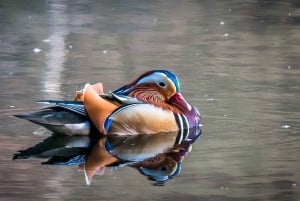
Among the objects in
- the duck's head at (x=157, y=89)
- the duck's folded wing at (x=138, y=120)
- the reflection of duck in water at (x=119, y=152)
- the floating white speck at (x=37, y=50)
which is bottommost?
the floating white speck at (x=37, y=50)

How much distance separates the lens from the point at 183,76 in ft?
34.2

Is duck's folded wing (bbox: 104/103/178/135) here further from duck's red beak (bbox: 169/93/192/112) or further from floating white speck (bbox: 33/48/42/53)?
floating white speck (bbox: 33/48/42/53)

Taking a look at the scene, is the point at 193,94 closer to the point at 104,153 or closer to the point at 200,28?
the point at 104,153

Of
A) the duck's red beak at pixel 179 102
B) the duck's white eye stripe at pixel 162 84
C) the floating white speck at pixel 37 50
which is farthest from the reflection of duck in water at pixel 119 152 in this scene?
the floating white speck at pixel 37 50

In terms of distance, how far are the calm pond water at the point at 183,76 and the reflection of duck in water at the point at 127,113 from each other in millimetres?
221

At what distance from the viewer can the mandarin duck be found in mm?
7602

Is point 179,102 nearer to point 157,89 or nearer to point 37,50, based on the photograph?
point 157,89

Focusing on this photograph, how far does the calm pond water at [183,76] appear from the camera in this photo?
6.54 meters

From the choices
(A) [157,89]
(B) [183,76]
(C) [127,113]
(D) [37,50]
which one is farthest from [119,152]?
(D) [37,50]

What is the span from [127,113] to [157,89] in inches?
16.8

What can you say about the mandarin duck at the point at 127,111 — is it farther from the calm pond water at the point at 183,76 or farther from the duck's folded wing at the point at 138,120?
the calm pond water at the point at 183,76

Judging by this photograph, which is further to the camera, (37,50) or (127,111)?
(37,50)

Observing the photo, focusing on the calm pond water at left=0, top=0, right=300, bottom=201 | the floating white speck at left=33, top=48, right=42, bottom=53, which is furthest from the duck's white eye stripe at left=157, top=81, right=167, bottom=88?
the floating white speck at left=33, top=48, right=42, bottom=53

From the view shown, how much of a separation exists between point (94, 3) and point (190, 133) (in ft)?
30.8
